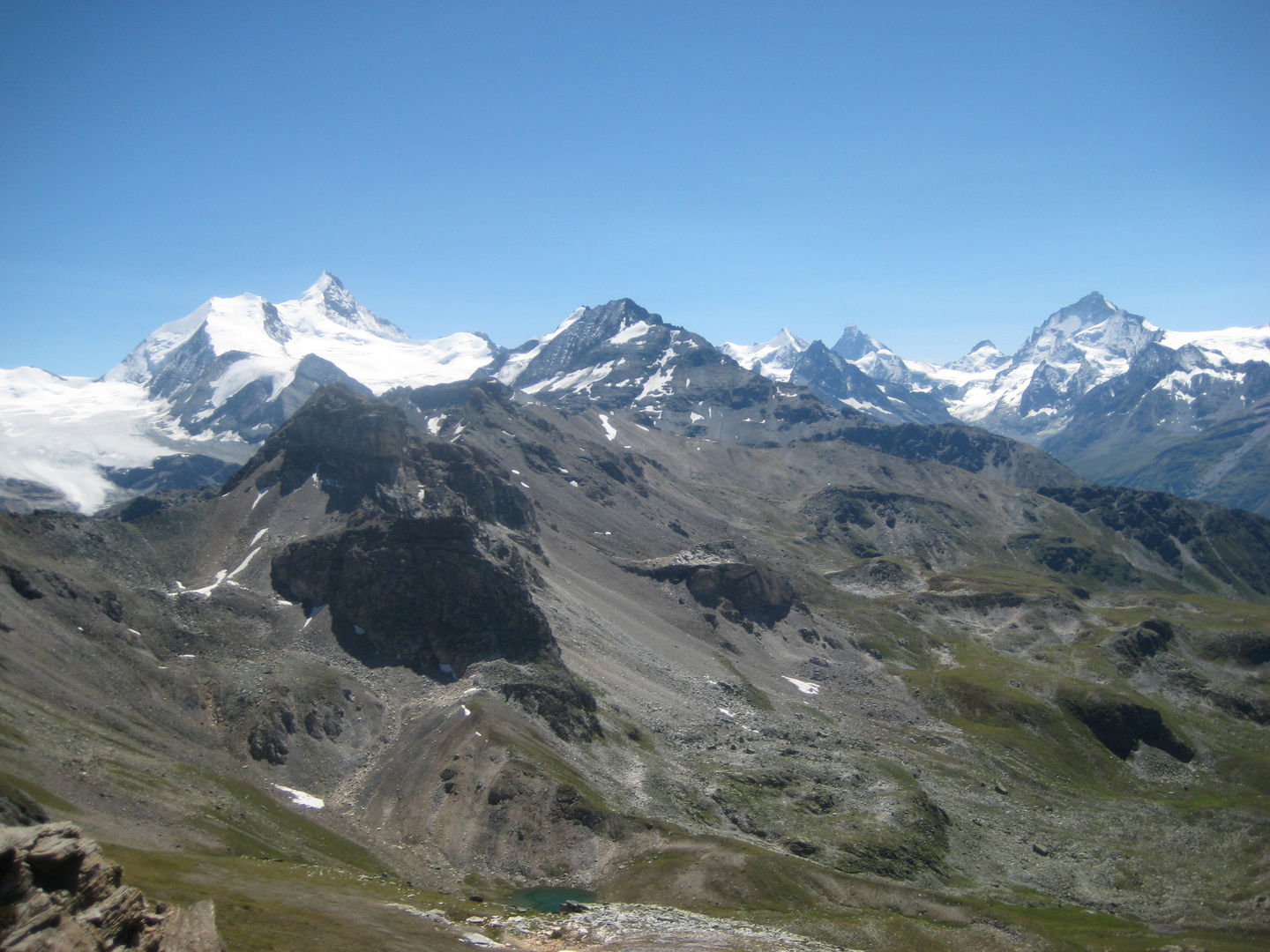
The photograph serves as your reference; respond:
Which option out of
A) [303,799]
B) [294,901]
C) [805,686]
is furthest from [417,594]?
[805,686]

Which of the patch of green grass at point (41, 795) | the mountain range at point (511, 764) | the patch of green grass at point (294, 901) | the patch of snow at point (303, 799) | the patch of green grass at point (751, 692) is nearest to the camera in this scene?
the patch of green grass at point (294, 901)

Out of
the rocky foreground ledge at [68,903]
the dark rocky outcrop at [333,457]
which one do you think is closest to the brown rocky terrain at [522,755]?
the dark rocky outcrop at [333,457]

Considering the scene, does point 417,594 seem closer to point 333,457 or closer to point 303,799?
point 303,799

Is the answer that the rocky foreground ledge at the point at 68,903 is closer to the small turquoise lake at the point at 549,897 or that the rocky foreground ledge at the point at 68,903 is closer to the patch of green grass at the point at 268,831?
the patch of green grass at the point at 268,831

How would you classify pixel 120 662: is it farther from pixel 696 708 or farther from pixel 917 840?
pixel 917 840

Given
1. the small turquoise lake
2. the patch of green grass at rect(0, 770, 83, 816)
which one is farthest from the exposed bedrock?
the patch of green grass at rect(0, 770, 83, 816)

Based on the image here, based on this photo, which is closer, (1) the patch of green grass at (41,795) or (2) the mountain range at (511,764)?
(1) the patch of green grass at (41,795)
